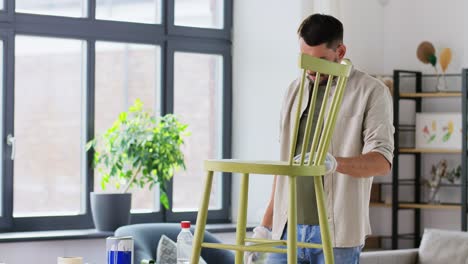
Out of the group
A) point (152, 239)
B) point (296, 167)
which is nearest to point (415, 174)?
point (152, 239)

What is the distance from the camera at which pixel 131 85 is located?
5.70 meters

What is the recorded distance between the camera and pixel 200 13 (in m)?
5.98

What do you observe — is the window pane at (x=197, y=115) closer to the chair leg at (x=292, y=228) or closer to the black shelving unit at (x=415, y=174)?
the black shelving unit at (x=415, y=174)

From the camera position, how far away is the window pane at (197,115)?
5.89 m

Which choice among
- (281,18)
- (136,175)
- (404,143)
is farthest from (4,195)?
(404,143)

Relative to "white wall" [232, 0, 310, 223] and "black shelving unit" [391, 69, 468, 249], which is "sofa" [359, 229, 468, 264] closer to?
"black shelving unit" [391, 69, 468, 249]

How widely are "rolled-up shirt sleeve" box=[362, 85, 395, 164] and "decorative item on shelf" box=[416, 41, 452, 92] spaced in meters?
3.58

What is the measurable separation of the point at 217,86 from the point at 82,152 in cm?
107

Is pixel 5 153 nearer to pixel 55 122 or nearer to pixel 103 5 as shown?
pixel 55 122

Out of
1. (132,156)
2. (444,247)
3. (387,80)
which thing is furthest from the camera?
(387,80)

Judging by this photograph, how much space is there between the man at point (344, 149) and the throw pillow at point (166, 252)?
1.59 m

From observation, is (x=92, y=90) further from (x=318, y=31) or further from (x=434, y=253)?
(x=318, y=31)

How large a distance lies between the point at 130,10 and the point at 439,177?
2406 millimetres

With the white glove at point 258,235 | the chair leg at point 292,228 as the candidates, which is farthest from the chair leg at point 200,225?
the white glove at point 258,235
